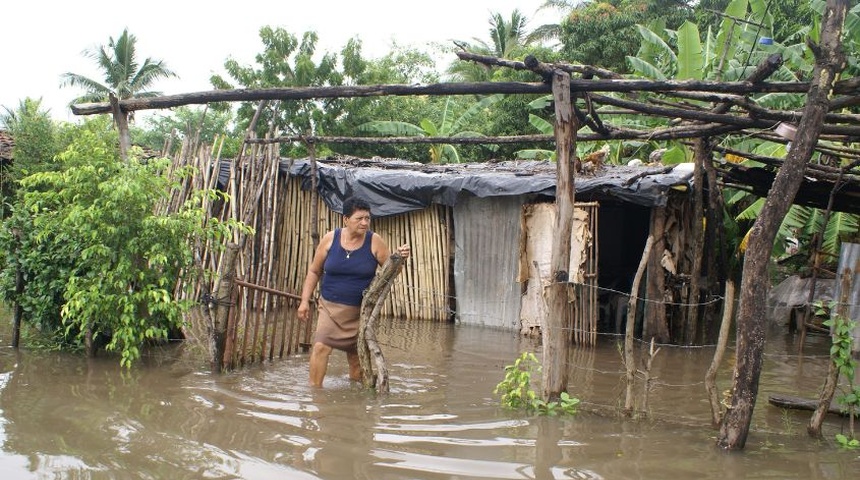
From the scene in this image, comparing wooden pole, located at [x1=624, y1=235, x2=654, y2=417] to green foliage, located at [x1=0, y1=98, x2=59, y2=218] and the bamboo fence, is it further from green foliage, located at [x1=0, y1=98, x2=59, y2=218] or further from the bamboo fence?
green foliage, located at [x1=0, y1=98, x2=59, y2=218]

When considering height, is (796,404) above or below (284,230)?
below

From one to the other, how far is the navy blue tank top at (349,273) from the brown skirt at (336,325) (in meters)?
0.06

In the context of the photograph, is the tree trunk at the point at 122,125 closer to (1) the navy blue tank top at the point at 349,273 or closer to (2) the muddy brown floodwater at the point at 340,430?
(2) the muddy brown floodwater at the point at 340,430

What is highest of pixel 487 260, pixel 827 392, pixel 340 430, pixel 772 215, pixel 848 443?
pixel 772 215

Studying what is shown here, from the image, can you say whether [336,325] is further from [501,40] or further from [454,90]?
[501,40]

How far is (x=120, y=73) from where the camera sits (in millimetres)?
27547

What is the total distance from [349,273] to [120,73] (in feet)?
81.6

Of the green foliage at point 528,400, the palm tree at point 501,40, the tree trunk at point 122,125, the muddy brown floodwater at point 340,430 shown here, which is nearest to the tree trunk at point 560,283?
the green foliage at point 528,400

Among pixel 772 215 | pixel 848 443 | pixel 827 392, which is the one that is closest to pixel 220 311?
pixel 772 215

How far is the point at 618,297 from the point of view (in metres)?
10.8

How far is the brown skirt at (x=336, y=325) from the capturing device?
6.06 meters

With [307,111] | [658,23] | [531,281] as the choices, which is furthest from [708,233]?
[307,111]

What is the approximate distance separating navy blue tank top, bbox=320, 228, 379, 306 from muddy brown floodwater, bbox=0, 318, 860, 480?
2.59 feet

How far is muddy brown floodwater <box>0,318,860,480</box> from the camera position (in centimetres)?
419
